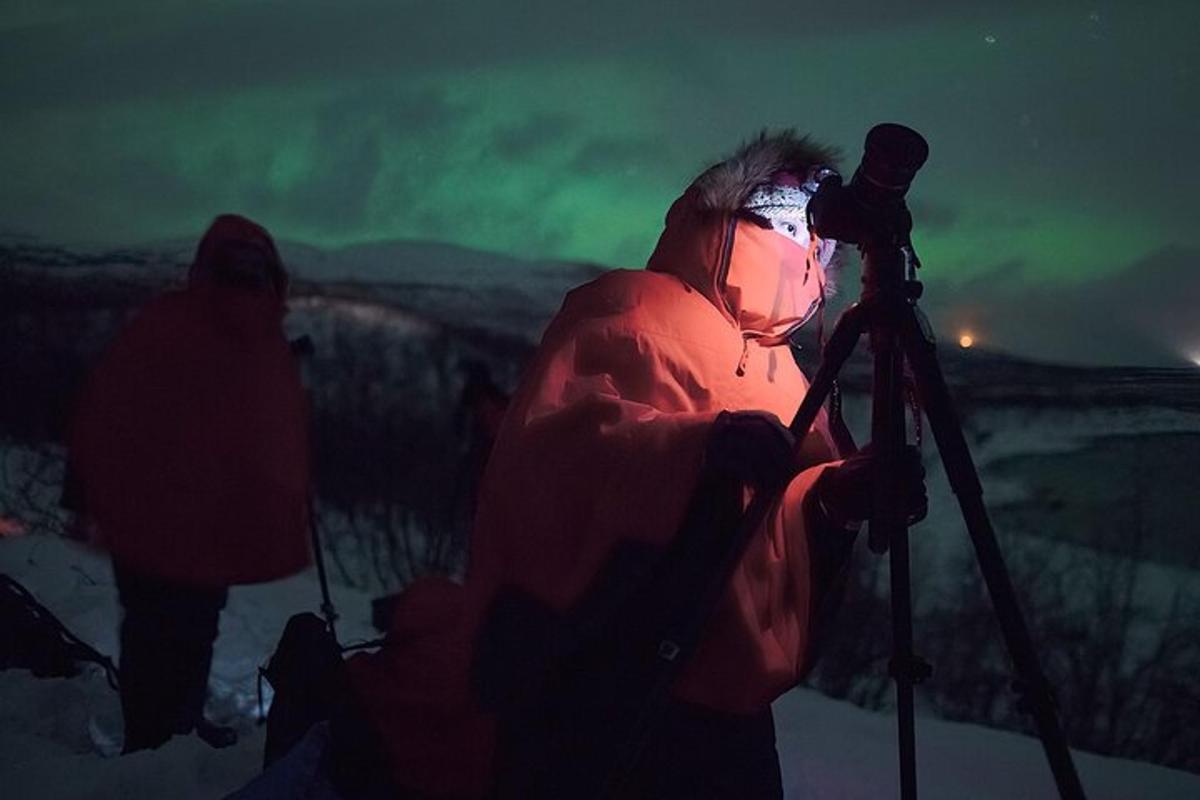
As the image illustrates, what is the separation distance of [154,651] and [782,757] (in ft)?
6.55

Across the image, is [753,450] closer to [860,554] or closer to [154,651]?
[154,651]

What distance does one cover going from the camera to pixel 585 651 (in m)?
1.54

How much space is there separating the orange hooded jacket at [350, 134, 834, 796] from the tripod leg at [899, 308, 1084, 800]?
320 mm

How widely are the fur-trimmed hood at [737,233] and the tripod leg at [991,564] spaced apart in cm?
53

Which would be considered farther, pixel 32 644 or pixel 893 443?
pixel 32 644

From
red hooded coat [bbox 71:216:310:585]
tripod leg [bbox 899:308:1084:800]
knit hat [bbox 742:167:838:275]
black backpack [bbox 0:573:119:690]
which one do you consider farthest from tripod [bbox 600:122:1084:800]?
black backpack [bbox 0:573:119:690]

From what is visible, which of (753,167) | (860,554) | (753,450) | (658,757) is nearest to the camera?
A: (753,450)

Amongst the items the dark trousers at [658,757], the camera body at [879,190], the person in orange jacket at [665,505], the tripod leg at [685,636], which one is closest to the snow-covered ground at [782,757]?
the person in orange jacket at [665,505]

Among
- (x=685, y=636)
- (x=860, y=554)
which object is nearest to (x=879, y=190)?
(x=685, y=636)

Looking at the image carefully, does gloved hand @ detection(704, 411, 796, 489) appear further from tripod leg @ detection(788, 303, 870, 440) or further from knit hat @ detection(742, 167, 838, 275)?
knit hat @ detection(742, 167, 838, 275)

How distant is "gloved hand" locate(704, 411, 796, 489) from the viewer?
130 centimetres

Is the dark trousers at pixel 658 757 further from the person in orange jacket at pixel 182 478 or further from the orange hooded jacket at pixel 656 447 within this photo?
the person in orange jacket at pixel 182 478

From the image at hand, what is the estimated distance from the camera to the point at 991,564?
4.33 ft

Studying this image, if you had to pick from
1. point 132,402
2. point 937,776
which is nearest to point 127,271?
point 132,402
